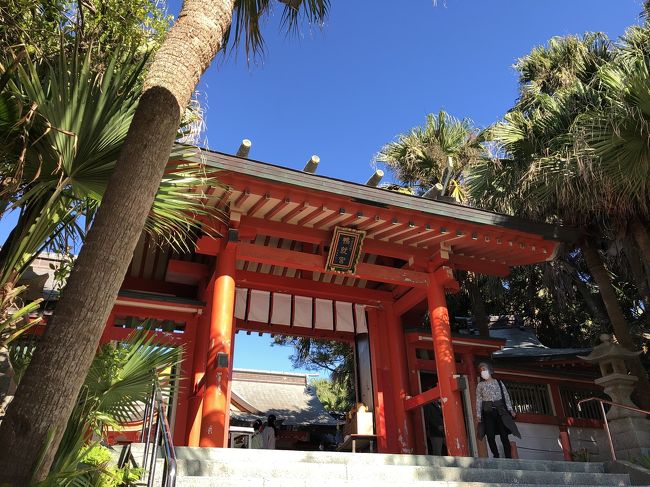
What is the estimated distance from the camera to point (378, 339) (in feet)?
31.6

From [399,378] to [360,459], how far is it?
3843 mm

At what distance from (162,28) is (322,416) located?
19.4 meters

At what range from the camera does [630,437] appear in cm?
705

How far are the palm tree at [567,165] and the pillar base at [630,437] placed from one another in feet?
6.13

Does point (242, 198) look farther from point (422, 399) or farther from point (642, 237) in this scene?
point (642, 237)

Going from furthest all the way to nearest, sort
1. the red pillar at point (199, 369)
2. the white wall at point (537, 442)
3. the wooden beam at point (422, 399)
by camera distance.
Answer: the white wall at point (537, 442) → the wooden beam at point (422, 399) → the red pillar at point (199, 369)

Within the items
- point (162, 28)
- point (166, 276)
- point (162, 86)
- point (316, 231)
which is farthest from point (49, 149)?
point (166, 276)

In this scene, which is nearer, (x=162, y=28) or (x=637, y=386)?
(x=162, y=28)

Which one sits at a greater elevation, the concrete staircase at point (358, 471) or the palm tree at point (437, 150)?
the palm tree at point (437, 150)

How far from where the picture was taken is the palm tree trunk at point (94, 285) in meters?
2.09


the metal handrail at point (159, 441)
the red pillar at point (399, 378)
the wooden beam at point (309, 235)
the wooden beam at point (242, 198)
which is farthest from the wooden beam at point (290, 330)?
the metal handrail at point (159, 441)

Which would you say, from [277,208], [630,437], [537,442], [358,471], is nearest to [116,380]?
[358,471]

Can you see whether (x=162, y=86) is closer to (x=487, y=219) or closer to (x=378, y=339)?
(x=487, y=219)

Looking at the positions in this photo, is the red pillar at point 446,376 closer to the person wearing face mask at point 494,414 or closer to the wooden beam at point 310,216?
the person wearing face mask at point 494,414
